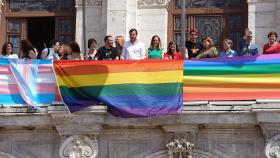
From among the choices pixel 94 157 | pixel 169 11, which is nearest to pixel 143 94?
pixel 94 157

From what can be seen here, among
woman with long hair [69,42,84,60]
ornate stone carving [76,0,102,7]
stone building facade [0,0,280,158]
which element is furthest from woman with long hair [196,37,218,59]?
ornate stone carving [76,0,102,7]

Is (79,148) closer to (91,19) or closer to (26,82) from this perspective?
(26,82)

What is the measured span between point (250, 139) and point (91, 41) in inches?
156

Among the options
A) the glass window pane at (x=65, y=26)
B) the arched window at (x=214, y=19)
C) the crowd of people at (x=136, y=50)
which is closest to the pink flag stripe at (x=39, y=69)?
the crowd of people at (x=136, y=50)

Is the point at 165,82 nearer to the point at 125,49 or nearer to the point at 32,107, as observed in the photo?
the point at 125,49

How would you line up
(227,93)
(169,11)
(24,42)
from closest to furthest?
(227,93) < (24,42) < (169,11)

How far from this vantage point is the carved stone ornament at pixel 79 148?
17750mm

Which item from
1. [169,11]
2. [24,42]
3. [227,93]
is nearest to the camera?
[227,93]

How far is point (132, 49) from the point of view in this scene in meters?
18.4

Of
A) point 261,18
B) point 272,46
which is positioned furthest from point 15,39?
point 272,46

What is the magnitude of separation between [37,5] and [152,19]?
10.1ft

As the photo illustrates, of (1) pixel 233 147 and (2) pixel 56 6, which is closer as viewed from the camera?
(1) pixel 233 147

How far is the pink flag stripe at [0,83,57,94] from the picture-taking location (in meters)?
18.0

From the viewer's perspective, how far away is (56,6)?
72.0 ft
